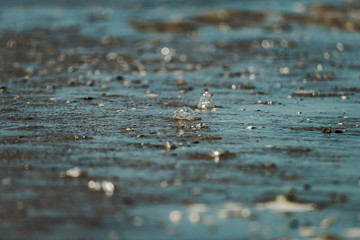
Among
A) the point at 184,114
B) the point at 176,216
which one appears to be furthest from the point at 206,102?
the point at 176,216

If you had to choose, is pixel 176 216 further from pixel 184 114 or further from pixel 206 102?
pixel 206 102

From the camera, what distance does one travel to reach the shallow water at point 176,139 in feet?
9.75

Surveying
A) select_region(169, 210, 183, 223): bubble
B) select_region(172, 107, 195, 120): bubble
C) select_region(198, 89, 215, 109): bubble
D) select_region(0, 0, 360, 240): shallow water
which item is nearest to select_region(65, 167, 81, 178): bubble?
select_region(0, 0, 360, 240): shallow water

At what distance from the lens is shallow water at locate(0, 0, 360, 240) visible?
9.75 ft

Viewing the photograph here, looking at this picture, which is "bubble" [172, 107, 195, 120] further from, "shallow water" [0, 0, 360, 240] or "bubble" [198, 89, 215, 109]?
"bubble" [198, 89, 215, 109]

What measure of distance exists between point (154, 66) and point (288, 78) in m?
2.10

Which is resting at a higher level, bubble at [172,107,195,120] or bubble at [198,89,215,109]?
bubble at [198,89,215,109]

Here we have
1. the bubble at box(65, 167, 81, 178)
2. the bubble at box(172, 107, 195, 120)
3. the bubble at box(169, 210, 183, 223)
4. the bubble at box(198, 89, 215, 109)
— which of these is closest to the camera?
the bubble at box(169, 210, 183, 223)

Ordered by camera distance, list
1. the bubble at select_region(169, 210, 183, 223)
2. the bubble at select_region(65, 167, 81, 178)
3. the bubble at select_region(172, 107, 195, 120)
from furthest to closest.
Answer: the bubble at select_region(172, 107, 195, 120), the bubble at select_region(65, 167, 81, 178), the bubble at select_region(169, 210, 183, 223)

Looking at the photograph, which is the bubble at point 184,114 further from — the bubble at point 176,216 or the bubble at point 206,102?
the bubble at point 176,216

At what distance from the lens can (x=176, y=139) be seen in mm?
4520

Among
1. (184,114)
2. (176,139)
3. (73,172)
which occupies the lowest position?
(73,172)

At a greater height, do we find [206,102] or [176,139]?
[206,102]

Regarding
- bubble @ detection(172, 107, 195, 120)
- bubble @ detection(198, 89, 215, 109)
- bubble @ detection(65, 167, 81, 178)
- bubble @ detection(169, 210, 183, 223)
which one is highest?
bubble @ detection(198, 89, 215, 109)
